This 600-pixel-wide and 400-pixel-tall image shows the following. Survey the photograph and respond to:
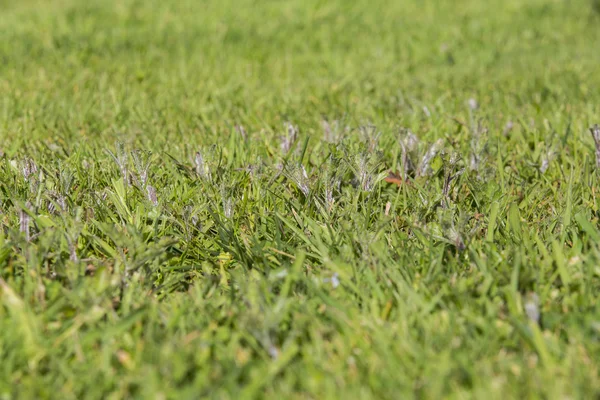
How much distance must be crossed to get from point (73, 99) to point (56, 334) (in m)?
2.52

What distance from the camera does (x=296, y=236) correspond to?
7.52 ft

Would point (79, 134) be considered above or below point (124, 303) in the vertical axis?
below

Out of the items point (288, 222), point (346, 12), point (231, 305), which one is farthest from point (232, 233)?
point (346, 12)

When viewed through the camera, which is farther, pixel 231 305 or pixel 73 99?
pixel 73 99

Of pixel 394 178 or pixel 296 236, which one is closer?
pixel 296 236

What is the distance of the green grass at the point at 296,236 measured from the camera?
5.12ft

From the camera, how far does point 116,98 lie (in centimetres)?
393

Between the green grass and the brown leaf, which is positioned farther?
the brown leaf

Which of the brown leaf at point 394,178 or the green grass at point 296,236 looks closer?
the green grass at point 296,236

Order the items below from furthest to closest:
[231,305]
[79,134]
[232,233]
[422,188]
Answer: [79,134]
[422,188]
[232,233]
[231,305]

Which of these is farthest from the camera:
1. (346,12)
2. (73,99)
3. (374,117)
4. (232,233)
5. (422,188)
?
(346,12)

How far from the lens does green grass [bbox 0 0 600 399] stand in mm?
1560

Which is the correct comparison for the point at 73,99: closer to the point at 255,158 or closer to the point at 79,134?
the point at 79,134

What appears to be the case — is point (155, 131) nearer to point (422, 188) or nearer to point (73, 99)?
point (73, 99)
